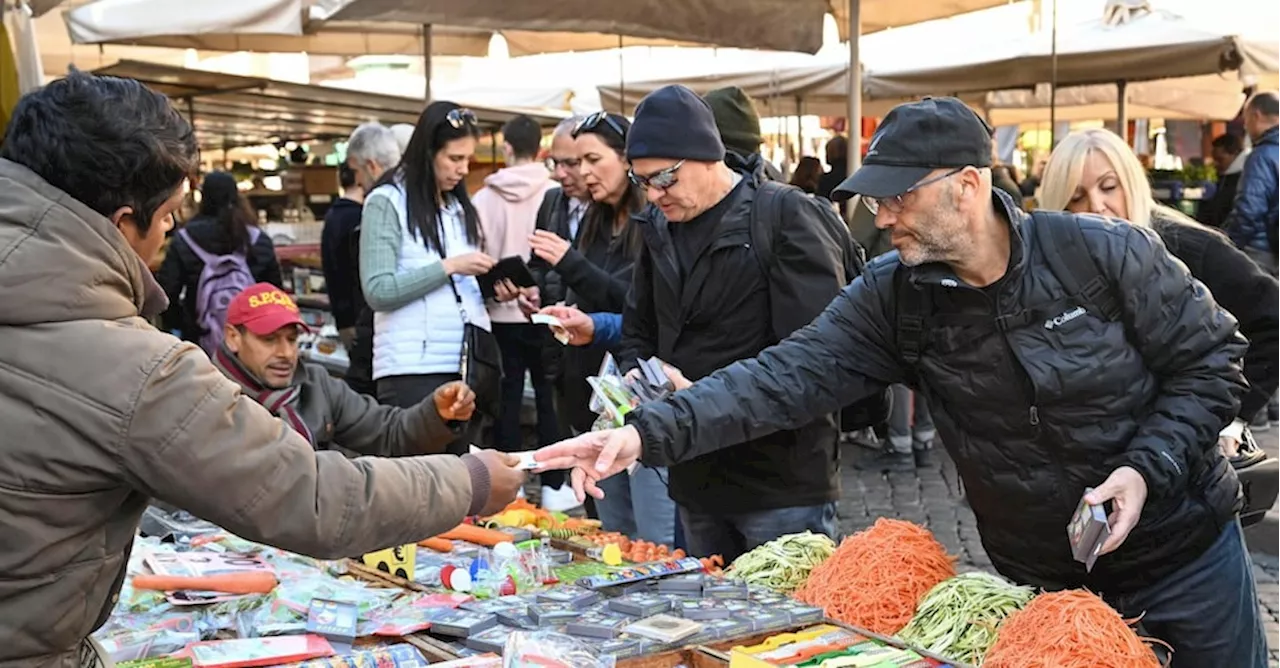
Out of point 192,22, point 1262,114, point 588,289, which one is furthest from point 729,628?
point 1262,114

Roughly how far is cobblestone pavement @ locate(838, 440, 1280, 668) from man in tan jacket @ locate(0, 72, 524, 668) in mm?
3994

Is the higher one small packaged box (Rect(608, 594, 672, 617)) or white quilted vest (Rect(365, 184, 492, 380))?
white quilted vest (Rect(365, 184, 492, 380))

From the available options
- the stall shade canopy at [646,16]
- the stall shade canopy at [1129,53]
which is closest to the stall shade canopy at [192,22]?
the stall shade canopy at [646,16]

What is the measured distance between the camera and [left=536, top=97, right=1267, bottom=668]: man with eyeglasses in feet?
8.64

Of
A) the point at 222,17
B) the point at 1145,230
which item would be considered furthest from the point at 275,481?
the point at 222,17

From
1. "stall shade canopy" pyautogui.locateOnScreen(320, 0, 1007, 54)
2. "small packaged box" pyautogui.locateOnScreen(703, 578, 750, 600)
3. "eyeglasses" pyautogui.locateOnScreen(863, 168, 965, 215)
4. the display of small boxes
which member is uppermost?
"stall shade canopy" pyautogui.locateOnScreen(320, 0, 1007, 54)

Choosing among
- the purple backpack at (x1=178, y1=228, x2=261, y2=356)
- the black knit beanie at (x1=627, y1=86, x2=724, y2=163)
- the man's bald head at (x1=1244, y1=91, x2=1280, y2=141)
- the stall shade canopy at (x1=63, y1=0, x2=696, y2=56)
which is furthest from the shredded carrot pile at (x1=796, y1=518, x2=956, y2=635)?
the man's bald head at (x1=1244, y1=91, x2=1280, y2=141)

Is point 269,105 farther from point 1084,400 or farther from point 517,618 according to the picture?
point 1084,400

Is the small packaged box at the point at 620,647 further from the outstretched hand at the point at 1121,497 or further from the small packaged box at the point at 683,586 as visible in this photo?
the outstretched hand at the point at 1121,497

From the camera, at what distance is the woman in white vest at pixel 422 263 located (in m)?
5.14

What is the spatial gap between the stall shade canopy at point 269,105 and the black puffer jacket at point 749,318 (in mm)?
4883

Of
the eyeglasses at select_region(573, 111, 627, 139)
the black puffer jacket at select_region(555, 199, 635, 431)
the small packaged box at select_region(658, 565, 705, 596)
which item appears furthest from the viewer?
the black puffer jacket at select_region(555, 199, 635, 431)

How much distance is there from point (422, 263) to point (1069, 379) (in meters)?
3.16

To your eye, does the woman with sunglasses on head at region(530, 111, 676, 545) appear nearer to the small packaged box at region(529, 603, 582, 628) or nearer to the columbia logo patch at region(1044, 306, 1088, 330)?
the small packaged box at region(529, 603, 582, 628)
